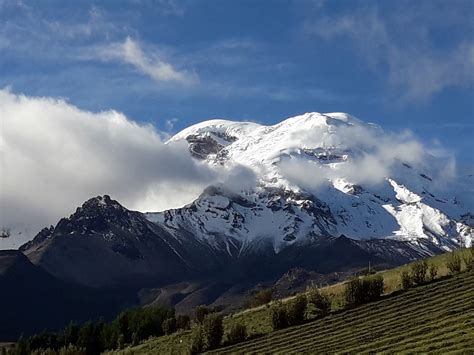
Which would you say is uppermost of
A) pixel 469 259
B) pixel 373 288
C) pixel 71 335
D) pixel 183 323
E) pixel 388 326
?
pixel 469 259

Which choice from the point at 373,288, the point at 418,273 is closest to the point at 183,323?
the point at 373,288

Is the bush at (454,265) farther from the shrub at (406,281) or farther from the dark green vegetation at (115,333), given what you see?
the dark green vegetation at (115,333)

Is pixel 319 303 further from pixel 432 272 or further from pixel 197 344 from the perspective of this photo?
pixel 197 344

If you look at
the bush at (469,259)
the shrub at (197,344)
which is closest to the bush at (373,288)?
the bush at (469,259)

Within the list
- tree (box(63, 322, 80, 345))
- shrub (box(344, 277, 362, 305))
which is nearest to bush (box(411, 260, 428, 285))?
shrub (box(344, 277, 362, 305))

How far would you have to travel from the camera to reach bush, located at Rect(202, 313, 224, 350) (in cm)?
6944

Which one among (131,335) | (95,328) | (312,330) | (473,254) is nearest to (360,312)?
(312,330)

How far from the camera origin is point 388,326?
179ft

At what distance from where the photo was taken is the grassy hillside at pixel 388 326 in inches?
1721

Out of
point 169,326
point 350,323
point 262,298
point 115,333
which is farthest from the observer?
point 262,298

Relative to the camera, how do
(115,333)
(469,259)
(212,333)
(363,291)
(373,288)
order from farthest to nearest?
(115,333) → (469,259) → (212,333) → (373,288) → (363,291)

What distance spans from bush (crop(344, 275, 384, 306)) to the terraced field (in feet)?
6.57

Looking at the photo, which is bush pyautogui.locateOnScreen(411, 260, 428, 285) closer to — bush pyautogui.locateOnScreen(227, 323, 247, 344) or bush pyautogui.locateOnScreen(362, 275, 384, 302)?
bush pyautogui.locateOnScreen(362, 275, 384, 302)

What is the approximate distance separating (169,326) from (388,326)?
4019cm
